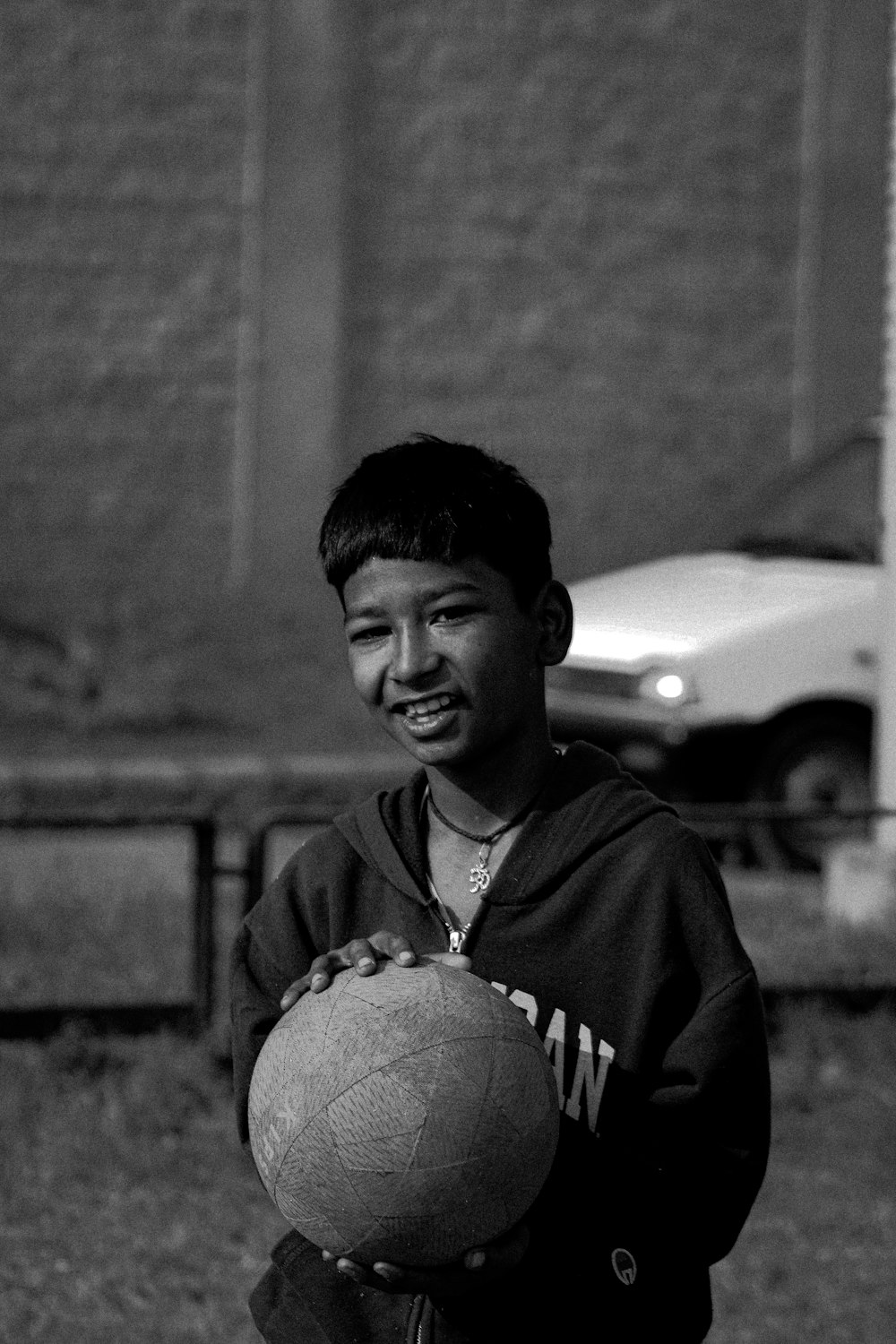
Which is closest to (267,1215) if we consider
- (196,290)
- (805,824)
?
(805,824)

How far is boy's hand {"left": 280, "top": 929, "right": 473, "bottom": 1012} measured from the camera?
2480mm

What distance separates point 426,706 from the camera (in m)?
2.62

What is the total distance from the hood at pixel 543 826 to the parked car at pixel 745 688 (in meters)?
6.35

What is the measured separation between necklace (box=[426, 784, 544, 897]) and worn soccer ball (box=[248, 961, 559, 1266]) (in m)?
0.23

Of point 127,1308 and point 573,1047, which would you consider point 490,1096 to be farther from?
point 127,1308

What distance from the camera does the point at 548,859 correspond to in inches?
104

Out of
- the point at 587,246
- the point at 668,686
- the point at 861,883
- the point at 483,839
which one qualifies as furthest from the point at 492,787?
the point at 587,246

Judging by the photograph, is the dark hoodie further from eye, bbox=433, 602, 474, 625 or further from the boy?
eye, bbox=433, 602, 474, 625

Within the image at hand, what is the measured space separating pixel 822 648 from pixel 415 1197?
7.10 meters

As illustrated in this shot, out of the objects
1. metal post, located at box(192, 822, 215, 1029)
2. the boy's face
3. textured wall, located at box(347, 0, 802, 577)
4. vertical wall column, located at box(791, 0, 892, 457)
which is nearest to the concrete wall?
textured wall, located at box(347, 0, 802, 577)

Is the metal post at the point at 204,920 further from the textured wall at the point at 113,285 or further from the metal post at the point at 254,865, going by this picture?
the textured wall at the point at 113,285

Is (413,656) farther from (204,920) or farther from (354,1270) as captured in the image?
(204,920)

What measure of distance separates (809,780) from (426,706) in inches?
274

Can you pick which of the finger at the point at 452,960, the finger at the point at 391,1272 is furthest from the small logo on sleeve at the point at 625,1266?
the finger at the point at 452,960
